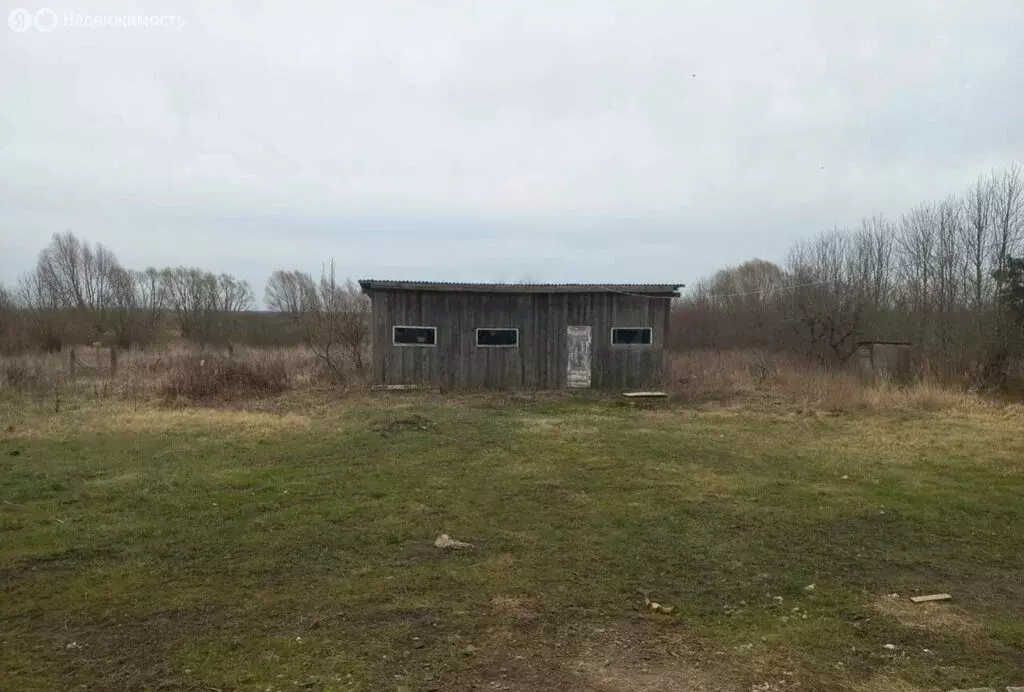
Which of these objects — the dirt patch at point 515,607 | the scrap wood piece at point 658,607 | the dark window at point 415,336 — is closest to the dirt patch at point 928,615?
the scrap wood piece at point 658,607

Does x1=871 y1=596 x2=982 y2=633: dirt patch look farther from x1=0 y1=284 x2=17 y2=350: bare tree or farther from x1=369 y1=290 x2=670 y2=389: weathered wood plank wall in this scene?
x1=0 y1=284 x2=17 y2=350: bare tree

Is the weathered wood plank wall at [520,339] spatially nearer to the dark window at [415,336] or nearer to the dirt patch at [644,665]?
the dark window at [415,336]

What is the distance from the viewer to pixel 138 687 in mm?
3414

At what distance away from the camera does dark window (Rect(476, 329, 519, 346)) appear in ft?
60.9

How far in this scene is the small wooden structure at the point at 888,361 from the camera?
762 inches

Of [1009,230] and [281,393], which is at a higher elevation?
[1009,230]

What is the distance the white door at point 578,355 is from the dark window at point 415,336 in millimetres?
3759

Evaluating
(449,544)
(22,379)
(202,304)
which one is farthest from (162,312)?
(449,544)

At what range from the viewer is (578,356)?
61.6ft

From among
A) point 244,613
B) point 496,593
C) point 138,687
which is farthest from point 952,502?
point 138,687

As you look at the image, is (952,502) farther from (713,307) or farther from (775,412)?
(713,307)

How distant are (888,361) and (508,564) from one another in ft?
59.3

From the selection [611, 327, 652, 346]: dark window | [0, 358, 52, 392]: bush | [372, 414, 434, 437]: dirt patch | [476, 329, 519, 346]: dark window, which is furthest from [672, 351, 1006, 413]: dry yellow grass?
[0, 358, 52, 392]: bush

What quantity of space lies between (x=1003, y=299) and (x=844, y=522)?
672 inches
